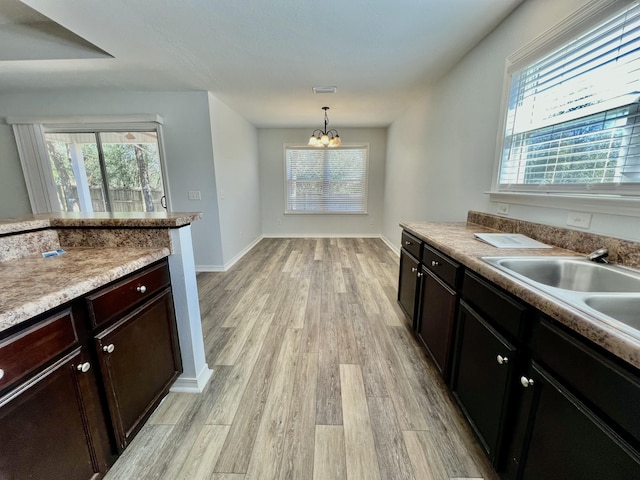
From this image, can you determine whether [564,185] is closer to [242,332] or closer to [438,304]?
Answer: [438,304]

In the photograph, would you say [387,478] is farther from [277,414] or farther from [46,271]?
[46,271]

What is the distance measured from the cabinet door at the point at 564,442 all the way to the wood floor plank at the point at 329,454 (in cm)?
71

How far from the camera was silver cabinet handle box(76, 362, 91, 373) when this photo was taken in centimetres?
95

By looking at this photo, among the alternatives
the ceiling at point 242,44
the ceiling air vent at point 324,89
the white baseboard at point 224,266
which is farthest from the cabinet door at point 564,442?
the white baseboard at point 224,266

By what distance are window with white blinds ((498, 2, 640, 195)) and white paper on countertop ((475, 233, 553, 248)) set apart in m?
0.31

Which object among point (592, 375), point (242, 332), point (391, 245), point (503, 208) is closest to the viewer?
point (592, 375)

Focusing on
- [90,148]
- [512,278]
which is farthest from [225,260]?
[512,278]

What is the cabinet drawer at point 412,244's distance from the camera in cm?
198

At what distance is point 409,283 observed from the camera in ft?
7.29

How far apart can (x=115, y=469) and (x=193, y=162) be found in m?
3.29

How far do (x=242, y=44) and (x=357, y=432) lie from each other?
2.96 meters

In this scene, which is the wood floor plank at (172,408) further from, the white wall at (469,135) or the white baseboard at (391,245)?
the white baseboard at (391,245)

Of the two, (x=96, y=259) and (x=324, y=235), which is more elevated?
(x=96, y=259)

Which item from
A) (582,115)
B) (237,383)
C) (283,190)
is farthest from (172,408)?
(283,190)
